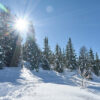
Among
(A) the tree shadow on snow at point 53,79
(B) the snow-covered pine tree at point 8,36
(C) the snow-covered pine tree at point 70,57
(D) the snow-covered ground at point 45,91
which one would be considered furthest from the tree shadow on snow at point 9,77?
(C) the snow-covered pine tree at point 70,57

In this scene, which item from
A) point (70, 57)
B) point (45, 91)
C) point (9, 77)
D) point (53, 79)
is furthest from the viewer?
point (70, 57)

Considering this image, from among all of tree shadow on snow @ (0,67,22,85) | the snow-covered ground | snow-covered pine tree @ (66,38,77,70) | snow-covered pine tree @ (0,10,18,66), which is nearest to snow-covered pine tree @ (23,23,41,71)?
snow-covered pine tree @ (0,10,18,66)

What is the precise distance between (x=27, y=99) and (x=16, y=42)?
59.8 feet

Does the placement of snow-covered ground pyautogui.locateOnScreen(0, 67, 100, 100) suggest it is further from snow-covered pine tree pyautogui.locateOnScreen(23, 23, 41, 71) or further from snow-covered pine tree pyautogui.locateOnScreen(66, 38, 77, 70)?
snow-covered pine tree pyautogui.locateOnScreen(66, 38, 77, 70)

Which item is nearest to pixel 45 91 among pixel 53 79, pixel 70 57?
pixel 53 79

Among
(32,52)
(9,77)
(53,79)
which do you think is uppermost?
(32,52)

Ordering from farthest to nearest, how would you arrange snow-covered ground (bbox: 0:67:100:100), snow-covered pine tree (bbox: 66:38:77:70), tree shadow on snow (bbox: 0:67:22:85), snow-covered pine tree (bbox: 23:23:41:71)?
snow-covered pine tree (bbox: 66:38:77:70), snow-covered pine tree (bbox: 23:23:41:71), tree shadow on snow (bbox: 0:67:22:85), snow-covered ground (bbox: 0:67:100:100)

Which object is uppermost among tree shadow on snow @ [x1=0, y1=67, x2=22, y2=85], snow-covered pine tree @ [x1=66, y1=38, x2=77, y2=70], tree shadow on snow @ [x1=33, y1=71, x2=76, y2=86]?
snow-covered pine tree @ [x1=66, y1=38, x2=77, y2=70]

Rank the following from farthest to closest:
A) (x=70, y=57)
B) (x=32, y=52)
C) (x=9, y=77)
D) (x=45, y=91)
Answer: (x=70, y=57) → (x=32, y=52) → (x=9, y=77) → (x=45, y=91)

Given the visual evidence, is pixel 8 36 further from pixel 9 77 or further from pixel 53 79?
pixel 53 79

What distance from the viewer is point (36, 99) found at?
5.04 meters

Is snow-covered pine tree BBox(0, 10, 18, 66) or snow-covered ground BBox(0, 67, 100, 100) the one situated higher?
snow-covered pine tree BBox(0, 10, 18, 66)

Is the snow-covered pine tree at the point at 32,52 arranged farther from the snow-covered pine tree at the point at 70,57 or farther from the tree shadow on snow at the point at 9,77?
the snow-covered pine tree at the point at 70,57

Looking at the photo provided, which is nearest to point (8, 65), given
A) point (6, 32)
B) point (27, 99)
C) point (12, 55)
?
point (12, 55)
